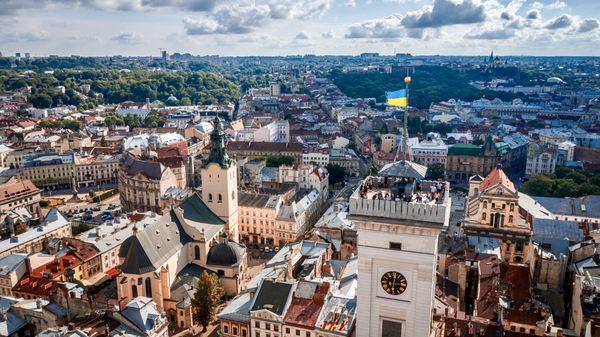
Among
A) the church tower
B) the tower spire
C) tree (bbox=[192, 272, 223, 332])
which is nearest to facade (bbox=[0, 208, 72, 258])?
the church tower

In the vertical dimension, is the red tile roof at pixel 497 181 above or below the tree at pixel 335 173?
above

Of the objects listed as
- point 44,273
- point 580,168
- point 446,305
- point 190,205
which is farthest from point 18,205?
point 580,168

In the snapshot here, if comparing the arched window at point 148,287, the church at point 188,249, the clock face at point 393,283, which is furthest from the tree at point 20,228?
the clock face at point 393,283

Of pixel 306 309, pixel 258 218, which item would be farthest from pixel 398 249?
pixel 258 218

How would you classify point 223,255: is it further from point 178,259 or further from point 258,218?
point 258,218

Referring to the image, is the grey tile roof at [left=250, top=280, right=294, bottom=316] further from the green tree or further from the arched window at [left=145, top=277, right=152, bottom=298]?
the green tree

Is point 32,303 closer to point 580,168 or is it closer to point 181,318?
point 181,318

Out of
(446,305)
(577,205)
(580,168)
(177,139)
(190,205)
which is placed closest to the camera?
(446,305)

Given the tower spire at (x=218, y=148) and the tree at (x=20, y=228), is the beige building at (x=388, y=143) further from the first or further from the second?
the tree at (x=20, y=228)
